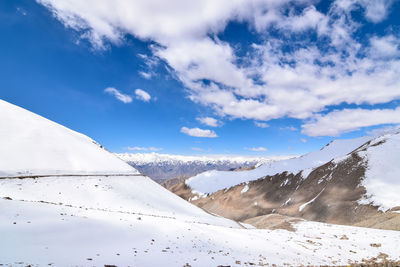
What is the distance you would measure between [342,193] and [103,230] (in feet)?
283

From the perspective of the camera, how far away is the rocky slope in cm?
6116

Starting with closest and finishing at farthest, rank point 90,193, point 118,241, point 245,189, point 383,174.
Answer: point 118,241, point 90,193, point 383,174, point 245,189

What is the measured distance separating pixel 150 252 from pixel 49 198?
80.4 feet

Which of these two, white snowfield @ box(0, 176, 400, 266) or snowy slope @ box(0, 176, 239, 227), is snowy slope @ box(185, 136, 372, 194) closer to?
snowy slope @ box(0, 176, 239, 227)

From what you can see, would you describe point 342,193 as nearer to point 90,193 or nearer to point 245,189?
point 245,189

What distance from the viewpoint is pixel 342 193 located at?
253 feet

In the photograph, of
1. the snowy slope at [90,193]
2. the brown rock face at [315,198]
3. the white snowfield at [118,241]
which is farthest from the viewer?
the brown rock face at [315,198]

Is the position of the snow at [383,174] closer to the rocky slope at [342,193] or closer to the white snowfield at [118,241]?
the rocky slope at [342,193]

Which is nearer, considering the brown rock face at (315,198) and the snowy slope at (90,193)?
the snowy slope at (90,193)

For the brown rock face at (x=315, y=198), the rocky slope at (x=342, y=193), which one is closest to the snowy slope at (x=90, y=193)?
the rocky slope at (x=342, y=193)

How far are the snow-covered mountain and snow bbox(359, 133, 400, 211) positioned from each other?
120 ft

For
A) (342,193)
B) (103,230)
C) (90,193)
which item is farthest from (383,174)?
(103,230)

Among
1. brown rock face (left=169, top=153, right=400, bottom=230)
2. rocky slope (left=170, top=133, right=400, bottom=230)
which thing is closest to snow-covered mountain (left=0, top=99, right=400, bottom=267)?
rocky slope (left=170, top=133, right=400, bottom=230)

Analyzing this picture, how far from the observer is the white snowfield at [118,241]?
1185 centimetres
